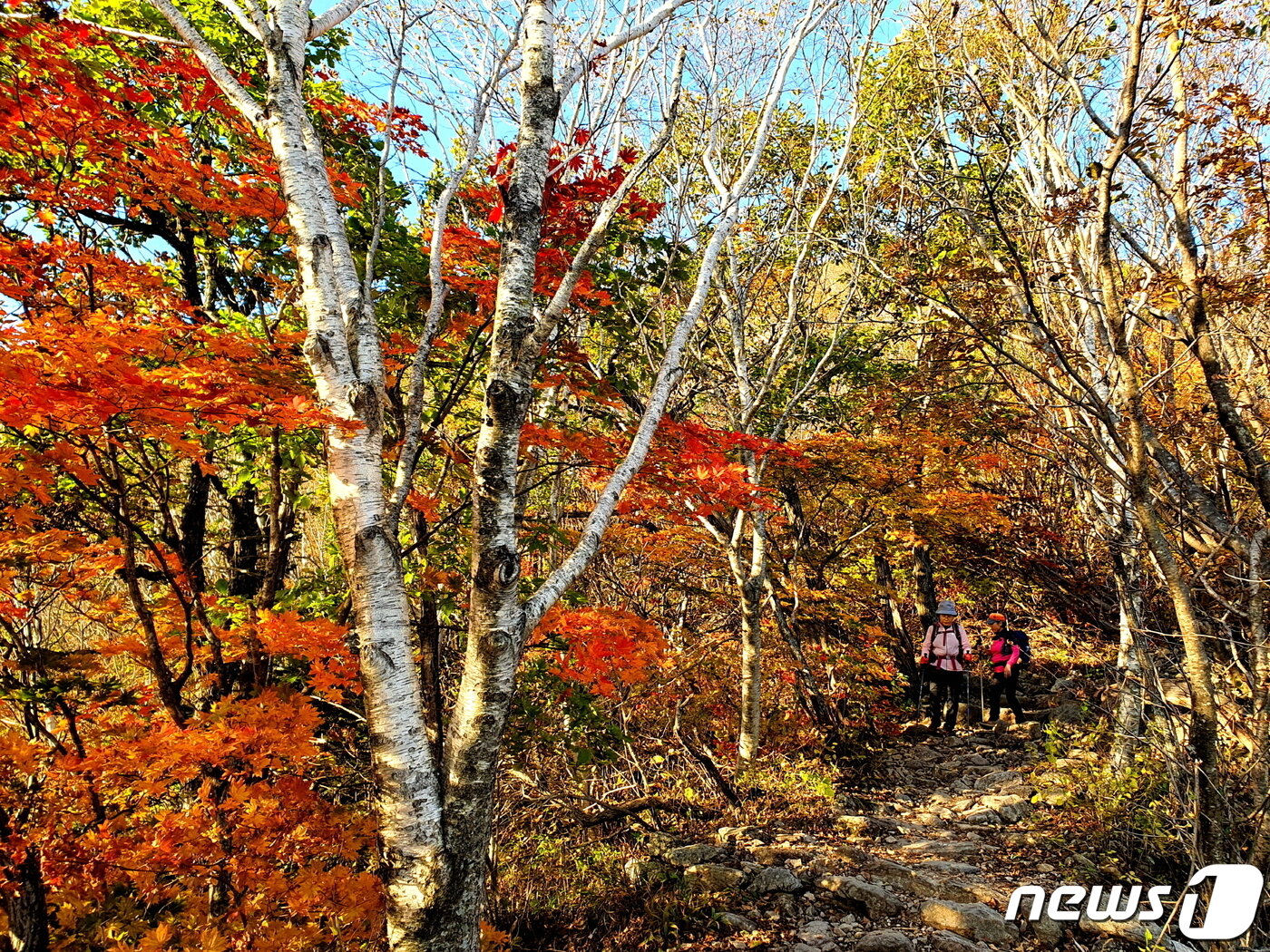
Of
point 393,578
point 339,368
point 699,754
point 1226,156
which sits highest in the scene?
point 1226,156

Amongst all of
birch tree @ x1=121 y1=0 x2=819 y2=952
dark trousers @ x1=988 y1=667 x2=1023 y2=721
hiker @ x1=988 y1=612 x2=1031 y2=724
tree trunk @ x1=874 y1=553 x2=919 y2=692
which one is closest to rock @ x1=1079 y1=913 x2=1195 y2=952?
birch tree @ x1=121 y1=0 x2=819 y2=952

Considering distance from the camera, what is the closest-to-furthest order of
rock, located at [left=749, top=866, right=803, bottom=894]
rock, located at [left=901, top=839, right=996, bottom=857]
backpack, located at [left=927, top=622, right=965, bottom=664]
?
rock, located at [left=749, top=866, right=803, bottom=894] → rock, located at [left=901, top=839, right=996, bottom=857] → backpack, located at [left=927, top=622, right=965, bottom=664]

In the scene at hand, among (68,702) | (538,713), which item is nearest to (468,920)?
(538,713)

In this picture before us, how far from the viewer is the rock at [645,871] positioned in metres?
5.16

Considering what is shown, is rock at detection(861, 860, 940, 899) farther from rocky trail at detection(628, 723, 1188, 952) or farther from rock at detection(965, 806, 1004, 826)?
rock at detection(965, 806, 1004, 826)

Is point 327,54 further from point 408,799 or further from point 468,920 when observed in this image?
point 468,920

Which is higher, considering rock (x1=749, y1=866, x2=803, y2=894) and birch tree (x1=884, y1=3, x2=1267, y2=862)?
birch tree (x1=884, y1=3, x2=1267, y2=862)

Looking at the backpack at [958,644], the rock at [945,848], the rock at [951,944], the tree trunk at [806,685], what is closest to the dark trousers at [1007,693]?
the backpack at [958,644]

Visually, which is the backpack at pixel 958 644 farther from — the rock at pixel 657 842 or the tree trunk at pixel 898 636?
the rock at pixel 657 842

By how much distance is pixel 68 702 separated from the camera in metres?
4.81

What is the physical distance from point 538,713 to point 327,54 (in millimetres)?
6712
